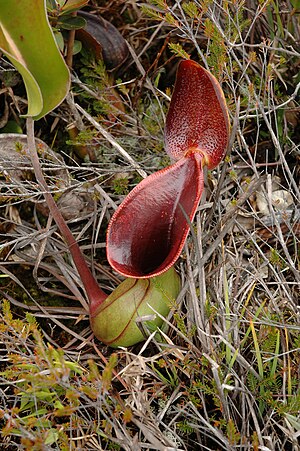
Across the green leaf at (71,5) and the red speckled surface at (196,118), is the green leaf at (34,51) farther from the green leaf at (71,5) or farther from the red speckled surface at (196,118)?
the green leaf at (71,5)

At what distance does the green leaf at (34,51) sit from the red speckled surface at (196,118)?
34 centimetres

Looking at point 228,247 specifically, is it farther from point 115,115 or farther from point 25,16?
point 25,16

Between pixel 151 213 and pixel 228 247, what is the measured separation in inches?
12.2

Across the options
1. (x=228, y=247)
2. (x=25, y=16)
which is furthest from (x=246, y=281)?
(x=25, y=16)

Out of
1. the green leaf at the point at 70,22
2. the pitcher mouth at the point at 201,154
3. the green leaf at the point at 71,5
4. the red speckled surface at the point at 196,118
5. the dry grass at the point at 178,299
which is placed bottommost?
the dry grass at the point at 178,299

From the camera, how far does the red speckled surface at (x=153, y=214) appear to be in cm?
149

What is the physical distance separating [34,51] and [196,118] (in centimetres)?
47

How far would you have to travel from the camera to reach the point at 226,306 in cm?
146

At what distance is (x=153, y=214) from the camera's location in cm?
154

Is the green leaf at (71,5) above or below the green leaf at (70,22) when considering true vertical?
above

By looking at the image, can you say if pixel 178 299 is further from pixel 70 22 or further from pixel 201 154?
pixel 70 22

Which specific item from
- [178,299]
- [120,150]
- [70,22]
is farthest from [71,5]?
[178,299]

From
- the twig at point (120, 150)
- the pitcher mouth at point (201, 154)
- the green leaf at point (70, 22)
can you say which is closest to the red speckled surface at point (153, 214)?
the pitcher mouth at point (201, 154)

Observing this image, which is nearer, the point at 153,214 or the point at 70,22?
the point at 153,214
